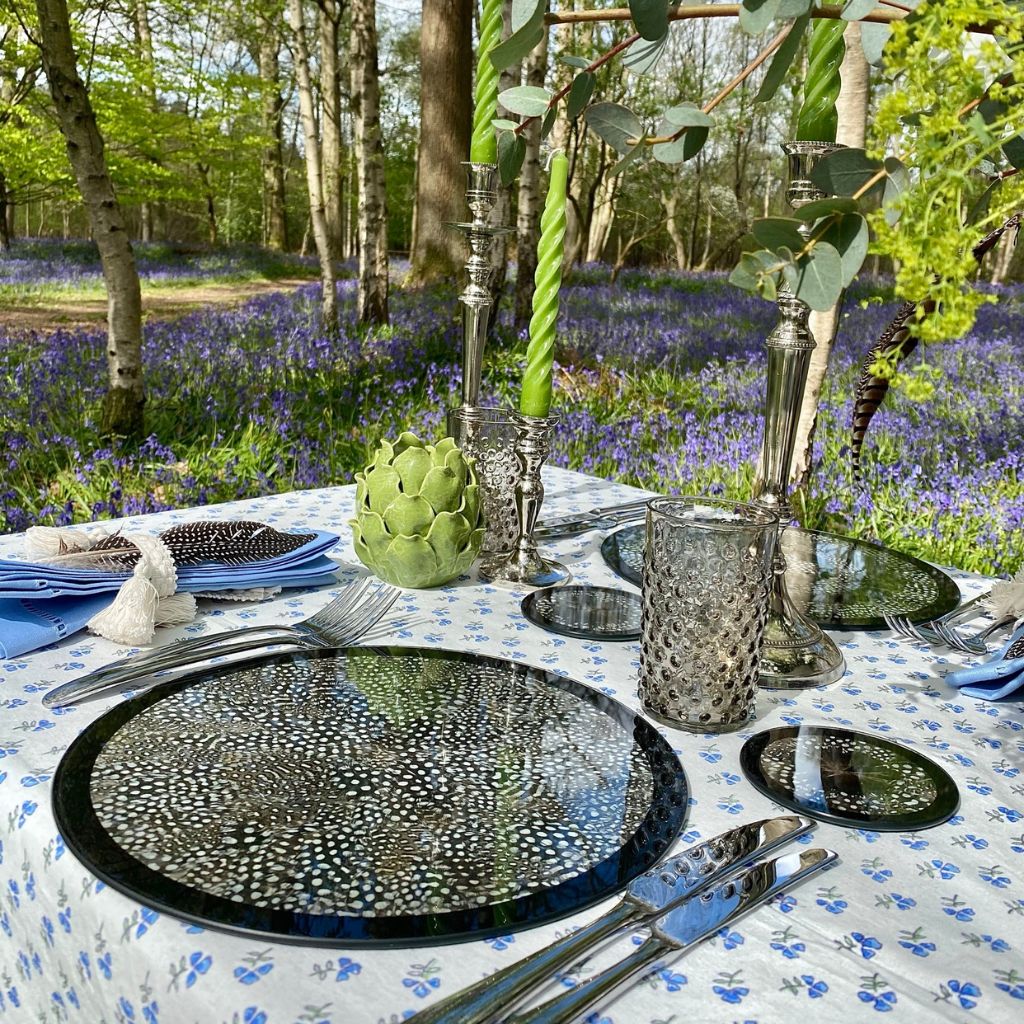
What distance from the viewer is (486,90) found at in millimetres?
1201

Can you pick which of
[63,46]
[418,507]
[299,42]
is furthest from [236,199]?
[418,507]

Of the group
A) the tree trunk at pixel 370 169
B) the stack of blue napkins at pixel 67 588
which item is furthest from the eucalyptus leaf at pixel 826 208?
the tree trunk at pixel 370 169

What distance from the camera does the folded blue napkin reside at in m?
1.00

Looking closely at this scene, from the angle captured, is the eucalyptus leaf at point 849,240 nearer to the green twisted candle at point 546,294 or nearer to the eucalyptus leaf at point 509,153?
the green twisted candle at point 546,294

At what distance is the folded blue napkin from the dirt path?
8031 mm

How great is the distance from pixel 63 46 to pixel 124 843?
334 centimetres

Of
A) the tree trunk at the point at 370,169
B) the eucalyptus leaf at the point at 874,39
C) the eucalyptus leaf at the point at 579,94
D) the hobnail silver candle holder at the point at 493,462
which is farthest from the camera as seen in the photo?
the tree trunk at the point at 370,169

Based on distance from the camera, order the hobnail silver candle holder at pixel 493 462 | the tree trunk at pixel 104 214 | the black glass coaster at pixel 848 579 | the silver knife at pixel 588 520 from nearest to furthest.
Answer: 1. the black glass coaster at pixel 848 579
2. the hobnail silver candle holder at pixel 493 462
3. the silver knife at pixel 588 520
4. the tree trunk at pixel 104 214

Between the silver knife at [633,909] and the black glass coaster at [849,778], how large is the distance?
4 centimetres

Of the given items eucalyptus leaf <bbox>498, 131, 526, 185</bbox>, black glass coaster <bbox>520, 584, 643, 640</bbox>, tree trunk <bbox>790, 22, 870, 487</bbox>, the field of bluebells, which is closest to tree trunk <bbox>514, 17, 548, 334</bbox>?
the field of bluebells

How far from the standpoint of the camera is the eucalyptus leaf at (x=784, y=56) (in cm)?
71

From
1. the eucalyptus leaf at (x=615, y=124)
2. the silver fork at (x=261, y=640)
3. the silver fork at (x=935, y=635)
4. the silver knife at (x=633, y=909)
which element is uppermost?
the eucalyptus leaf at (x=615, y=124)

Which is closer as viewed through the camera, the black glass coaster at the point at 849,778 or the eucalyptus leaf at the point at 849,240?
the eucalyptus leaf at the point at 849,240

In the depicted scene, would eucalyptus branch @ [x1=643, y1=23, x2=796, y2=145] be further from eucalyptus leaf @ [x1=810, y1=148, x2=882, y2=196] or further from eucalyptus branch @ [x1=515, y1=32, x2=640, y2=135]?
eucalyptus leaf @ [x1=810, y1=148, x2=882, y2=196]
